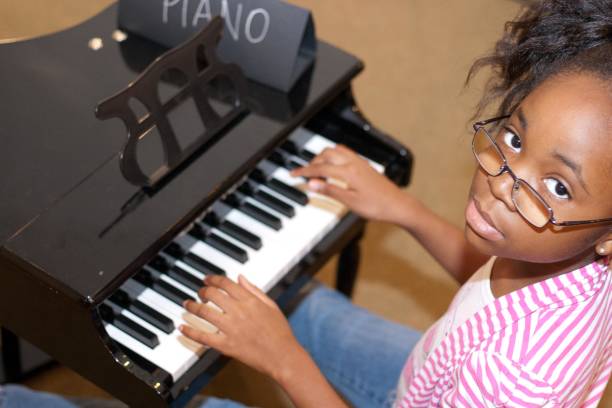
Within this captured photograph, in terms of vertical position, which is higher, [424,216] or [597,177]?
[597,177]

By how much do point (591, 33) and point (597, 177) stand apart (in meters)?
0.19

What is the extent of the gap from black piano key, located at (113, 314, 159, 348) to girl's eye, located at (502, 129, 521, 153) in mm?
726

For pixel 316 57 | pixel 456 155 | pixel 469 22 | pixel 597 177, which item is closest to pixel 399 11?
pixel 469 22

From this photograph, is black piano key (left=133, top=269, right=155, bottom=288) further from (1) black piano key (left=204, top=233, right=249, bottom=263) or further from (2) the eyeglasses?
(2) the eyeglasses

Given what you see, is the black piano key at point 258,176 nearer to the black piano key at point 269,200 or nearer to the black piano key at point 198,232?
the black piano key at point 269,200

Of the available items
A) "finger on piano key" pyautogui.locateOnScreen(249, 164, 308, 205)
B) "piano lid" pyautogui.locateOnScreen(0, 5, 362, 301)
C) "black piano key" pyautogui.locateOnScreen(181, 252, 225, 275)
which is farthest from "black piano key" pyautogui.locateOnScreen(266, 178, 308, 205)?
"black piano key" pyautogui.locateOnScreen(181, 252, 225, 275)

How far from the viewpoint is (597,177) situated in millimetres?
1223

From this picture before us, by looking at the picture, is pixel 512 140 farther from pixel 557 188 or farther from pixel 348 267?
pixel 348 267

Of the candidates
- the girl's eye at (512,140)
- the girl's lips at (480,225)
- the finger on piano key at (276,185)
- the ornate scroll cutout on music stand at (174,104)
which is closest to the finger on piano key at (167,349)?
the ornate scroll cutout on music stand at (174,104)

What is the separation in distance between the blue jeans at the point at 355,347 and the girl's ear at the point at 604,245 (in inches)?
25.3

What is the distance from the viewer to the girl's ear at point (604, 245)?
1.32m

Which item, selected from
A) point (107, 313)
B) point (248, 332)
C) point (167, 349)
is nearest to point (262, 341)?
point (248, 332)

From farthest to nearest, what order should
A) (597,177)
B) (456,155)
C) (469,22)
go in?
(469,22) < (456,155) < (597,177)

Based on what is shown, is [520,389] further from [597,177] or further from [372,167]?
[372,167]
